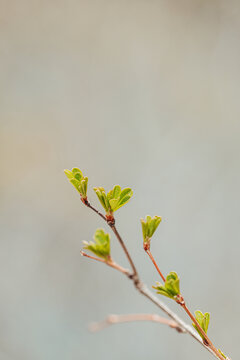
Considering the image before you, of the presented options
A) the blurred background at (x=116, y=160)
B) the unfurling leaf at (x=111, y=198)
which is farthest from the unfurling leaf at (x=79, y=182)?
the blurred background at (x=116, y=160)

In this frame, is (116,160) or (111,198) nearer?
(111,198)

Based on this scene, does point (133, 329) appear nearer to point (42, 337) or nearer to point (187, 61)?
point (42, 337)

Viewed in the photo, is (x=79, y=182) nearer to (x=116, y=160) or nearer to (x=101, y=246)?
(x=101, y=246)

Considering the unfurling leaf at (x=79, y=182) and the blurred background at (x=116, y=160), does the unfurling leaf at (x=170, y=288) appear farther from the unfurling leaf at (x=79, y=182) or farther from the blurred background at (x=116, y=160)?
the blurred background at (x=116, y=160)

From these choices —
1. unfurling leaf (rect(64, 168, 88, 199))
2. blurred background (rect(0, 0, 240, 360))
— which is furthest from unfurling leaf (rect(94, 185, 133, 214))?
blurred background (rect(0, 0, 240, 360))

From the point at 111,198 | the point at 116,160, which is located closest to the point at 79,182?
the point at 111,198

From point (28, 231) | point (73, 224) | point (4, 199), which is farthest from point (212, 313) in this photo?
point (4, 199)

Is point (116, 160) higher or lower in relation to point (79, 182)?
higher

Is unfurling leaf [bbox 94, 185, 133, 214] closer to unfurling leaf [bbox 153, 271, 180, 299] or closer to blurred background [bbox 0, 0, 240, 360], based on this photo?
unfurling leaf [bbox 153, 271, 180, 299]
